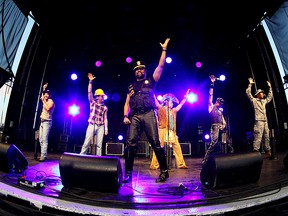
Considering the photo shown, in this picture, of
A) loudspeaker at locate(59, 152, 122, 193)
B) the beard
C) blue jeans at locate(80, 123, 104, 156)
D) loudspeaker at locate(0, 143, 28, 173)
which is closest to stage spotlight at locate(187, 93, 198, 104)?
blue jeans at locate(80, 123, 104, 156)

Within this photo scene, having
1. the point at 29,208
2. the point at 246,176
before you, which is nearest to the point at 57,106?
the point at 29,208

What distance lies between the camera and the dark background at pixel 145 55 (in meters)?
7.05

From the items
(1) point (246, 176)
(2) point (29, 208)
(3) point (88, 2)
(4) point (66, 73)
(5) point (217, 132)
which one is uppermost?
(3) point (88, 2)

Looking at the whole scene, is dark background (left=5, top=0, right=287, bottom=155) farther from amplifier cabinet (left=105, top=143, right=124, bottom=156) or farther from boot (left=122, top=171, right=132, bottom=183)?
boot (left=122, top=171, right=132, bottom=183)

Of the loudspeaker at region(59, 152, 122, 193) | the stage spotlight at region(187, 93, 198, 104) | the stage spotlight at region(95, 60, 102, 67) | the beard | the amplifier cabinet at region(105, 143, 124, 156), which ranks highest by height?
the stage spotlight at region(95, 60, 102, 67)

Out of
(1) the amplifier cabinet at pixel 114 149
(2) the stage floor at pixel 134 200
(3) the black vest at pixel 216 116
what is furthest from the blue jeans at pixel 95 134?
(1) the amplifier cabinet at pixel 114 149

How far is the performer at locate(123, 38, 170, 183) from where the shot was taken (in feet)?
10.3

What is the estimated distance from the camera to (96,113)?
17.3 feet

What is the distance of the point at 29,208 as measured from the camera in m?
1.87

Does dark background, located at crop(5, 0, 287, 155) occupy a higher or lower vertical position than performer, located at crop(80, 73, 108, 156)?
higher

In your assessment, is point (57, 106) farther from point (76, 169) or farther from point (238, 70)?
point (238, 70)

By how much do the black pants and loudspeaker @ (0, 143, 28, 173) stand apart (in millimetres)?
2143

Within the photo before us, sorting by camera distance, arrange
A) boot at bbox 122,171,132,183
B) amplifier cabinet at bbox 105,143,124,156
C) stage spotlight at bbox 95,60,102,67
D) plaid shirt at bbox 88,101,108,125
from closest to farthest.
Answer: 1. boot at bbox 122,171,132,183
2. plaid shirt at bbox 88,101,108,125
3. amplifier cabinet at bbox 105,143,124,156
4. stage spotlight at bbox 95,60,102,67

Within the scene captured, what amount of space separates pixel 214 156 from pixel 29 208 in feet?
7.11
